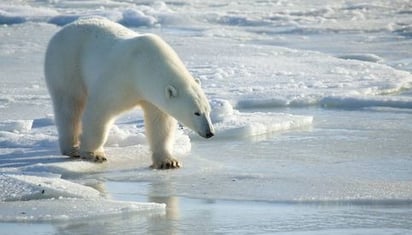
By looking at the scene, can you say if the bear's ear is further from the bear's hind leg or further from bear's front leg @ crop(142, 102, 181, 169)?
the bear's hind leg

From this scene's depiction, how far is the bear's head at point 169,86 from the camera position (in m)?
6.04

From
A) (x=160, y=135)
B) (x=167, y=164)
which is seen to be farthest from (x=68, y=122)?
(x=167, y=164)

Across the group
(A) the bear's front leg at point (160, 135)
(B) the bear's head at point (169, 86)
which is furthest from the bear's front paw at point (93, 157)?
(B) the bear's head at point (169, 86)

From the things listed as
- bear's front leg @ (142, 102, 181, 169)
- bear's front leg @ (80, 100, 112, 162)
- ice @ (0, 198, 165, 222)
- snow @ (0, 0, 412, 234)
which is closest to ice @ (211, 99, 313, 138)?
snow @ (0, 0, 412, 234)

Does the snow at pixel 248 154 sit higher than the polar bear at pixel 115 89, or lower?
lower

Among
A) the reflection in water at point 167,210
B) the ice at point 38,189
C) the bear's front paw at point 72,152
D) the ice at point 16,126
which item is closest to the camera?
the reflection in water at point 167,210

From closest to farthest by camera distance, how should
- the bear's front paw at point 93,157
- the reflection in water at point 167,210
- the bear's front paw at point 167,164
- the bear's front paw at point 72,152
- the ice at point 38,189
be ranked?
the reflection in water at point 167,210
the ice at point 38,189
the bear's front paw at point 167,164
the bear's front paw at point 93,157
the bear's front paw at point 72,152

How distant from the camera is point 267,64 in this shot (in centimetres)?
1237

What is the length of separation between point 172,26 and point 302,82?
26.7 feet

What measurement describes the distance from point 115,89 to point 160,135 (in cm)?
44

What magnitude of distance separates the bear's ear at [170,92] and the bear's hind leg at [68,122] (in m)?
0.99

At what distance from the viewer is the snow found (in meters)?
4.70

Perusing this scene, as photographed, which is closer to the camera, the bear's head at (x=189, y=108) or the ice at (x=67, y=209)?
the ice at (x=67, y=209)

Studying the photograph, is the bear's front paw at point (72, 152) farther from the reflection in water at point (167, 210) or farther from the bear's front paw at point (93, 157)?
the reflection in water at point (167, 210)
